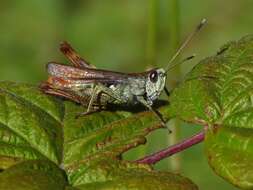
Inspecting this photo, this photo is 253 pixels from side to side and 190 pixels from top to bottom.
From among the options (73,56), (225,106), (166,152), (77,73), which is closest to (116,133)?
(166,152)

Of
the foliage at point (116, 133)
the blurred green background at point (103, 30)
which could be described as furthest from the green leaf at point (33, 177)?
the blurred green background at point (103, 30)

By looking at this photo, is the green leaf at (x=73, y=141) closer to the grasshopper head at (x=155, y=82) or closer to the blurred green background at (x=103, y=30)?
the grasshopper head at (x=155, y=82)

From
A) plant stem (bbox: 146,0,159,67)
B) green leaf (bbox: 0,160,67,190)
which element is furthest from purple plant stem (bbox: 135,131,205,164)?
plant stem (bbox: 146,0,159,67)

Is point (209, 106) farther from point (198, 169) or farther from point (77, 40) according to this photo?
point (77, 40)

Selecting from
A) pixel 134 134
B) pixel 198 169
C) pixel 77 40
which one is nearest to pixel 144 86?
pixel 134 134

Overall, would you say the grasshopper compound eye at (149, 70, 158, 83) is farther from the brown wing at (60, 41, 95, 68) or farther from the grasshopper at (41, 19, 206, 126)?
the brown wing at (60, 41, 95, 68)

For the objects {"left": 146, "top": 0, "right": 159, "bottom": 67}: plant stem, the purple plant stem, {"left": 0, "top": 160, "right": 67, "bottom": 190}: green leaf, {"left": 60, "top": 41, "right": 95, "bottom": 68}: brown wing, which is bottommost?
{"left": 0, "top": 160, "right": 67, "bottom": 190}: green leaf
